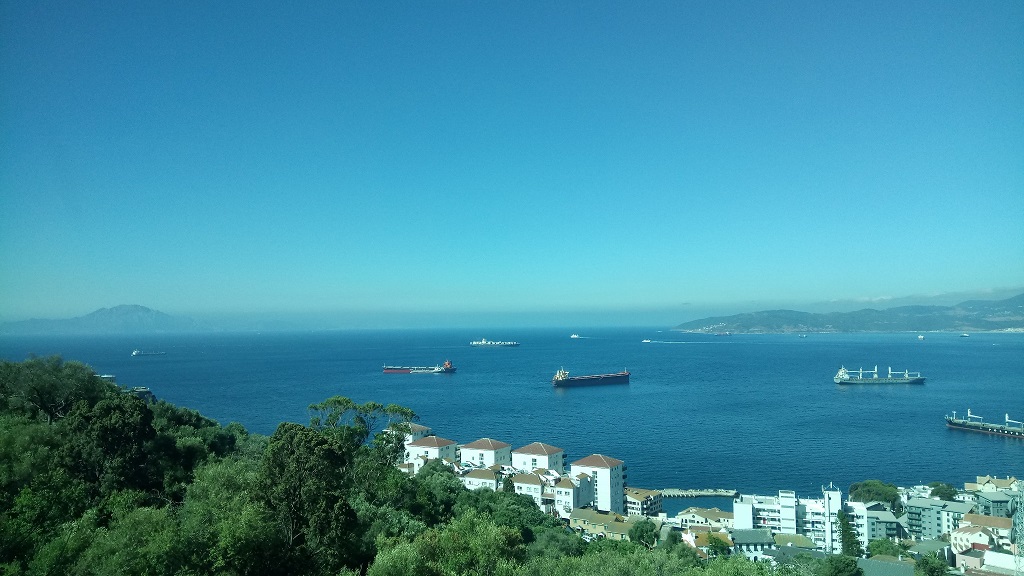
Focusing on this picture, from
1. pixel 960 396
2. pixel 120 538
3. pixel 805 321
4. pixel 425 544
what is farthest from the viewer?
pixel 805 321

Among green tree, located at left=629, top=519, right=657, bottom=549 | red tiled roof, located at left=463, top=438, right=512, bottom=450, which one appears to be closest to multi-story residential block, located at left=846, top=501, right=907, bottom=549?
green tree, located at left=629, top=519, right=657, bottom=549

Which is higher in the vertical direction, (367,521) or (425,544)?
(425,544)

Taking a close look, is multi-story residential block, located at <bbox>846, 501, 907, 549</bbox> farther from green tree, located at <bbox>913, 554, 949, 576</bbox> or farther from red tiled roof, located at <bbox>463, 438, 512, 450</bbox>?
red tiled roof, located at <bbox>463, 438, 512, 450</bbox>

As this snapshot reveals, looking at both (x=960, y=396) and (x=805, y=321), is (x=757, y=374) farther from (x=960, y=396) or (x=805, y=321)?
(x=805, y=321)

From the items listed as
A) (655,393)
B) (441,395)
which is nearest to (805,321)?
(655,393)

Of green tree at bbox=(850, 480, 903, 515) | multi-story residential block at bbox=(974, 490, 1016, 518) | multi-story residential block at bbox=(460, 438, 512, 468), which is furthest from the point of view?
multi-story residential block at bbox=(460, 438, 512, 468)

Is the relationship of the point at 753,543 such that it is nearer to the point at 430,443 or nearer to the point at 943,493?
the point at 943,493

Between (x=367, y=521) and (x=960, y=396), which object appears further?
(x=960, y=396)

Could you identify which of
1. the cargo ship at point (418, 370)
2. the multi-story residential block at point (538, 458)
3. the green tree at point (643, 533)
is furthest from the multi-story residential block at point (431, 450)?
the cargo ship at point (418, 370)
